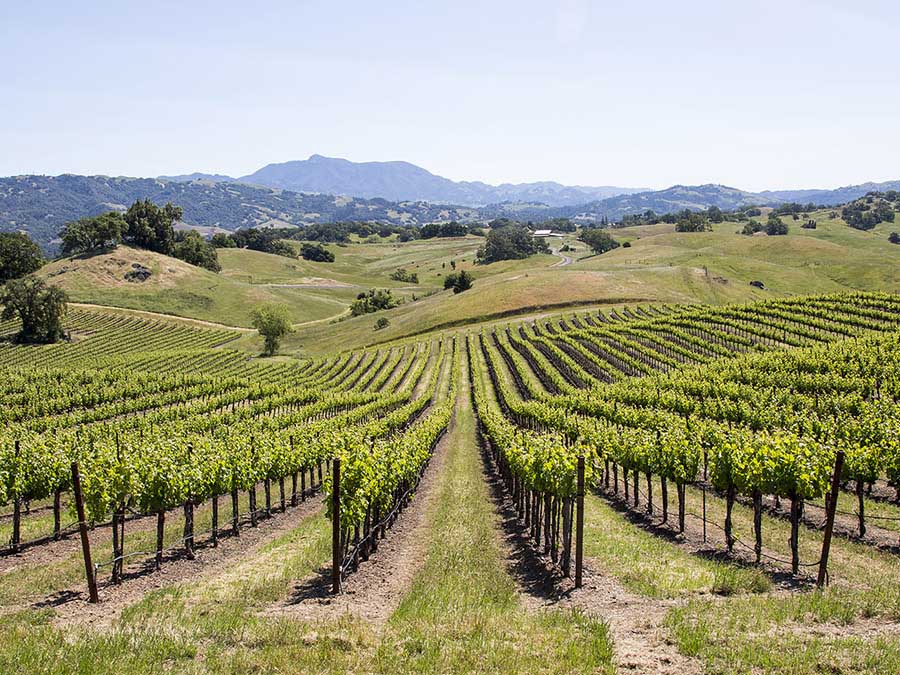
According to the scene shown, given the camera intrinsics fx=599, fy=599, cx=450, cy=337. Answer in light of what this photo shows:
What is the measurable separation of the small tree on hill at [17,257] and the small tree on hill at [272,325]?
90.1 m

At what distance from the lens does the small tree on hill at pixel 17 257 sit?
158125 millimetres

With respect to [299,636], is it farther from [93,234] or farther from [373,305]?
[93,234]

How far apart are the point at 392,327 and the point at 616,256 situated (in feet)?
336

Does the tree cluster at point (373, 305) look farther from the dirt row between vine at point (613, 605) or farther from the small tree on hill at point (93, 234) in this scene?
the dirt row between vine at point (613, 605)

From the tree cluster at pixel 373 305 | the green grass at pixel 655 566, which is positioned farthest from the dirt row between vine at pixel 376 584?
the tree cluster at pixel 373 305

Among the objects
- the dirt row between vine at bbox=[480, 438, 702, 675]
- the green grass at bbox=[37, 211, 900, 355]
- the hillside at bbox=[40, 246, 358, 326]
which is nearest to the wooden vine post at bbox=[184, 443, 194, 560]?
the dirt row between vine at bbox=[480, 438, 702, 675]

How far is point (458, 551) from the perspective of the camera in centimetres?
2072

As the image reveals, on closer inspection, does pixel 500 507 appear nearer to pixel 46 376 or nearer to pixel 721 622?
pixel 721 622

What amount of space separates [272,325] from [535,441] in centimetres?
9771

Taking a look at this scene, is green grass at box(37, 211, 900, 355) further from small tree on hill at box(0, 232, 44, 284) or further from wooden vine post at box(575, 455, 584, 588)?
wooden vine post at box(575, 455, 584, 588)

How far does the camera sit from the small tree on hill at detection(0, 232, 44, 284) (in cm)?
15812

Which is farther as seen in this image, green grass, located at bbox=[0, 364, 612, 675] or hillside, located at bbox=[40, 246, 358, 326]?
hillside, located at bbox=[40, 246, 358, 326]

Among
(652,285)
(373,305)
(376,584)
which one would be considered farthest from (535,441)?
(373,305)

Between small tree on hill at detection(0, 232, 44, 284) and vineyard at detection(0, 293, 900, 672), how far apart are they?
87000 millimetres
